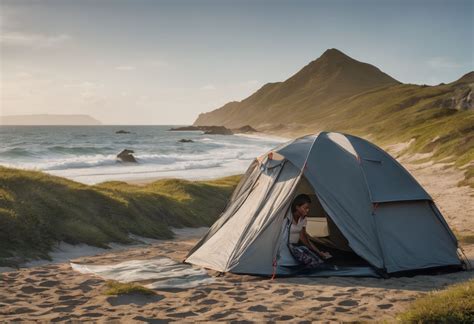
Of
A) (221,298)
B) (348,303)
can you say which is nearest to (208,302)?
(221,298)

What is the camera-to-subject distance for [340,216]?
424 inches

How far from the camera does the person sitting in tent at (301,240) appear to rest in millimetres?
10695

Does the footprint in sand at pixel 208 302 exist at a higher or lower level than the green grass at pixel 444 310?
lower

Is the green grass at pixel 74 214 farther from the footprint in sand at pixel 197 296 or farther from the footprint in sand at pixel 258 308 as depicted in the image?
the footprint in sand at pixel 258 308

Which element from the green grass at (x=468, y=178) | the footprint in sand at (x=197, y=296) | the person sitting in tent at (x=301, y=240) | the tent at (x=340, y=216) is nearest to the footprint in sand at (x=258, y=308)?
the footprint in sand at (x=197, y=296)

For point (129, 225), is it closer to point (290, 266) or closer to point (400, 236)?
point (290, 266)

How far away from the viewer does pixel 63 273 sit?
10.5 metres

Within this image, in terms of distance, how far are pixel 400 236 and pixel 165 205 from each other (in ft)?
31.4

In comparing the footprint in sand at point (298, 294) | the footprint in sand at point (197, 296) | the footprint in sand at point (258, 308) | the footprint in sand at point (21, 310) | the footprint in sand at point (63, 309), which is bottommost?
the footprint in sand at point (21, 310)

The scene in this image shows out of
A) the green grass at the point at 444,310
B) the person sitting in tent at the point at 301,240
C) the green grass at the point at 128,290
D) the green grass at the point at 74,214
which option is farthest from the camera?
the green grass at the point at 74,214

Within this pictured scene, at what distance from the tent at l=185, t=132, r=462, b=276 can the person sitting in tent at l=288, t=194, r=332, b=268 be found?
0.15 m

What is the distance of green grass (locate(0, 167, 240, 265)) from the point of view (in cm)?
1232

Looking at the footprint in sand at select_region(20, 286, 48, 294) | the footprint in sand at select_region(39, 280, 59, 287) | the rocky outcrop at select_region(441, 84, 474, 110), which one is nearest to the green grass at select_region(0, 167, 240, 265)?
the footprint in sand at select_region(39, 280, 59, 287)

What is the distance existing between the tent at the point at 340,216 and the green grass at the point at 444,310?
3.07 metres
